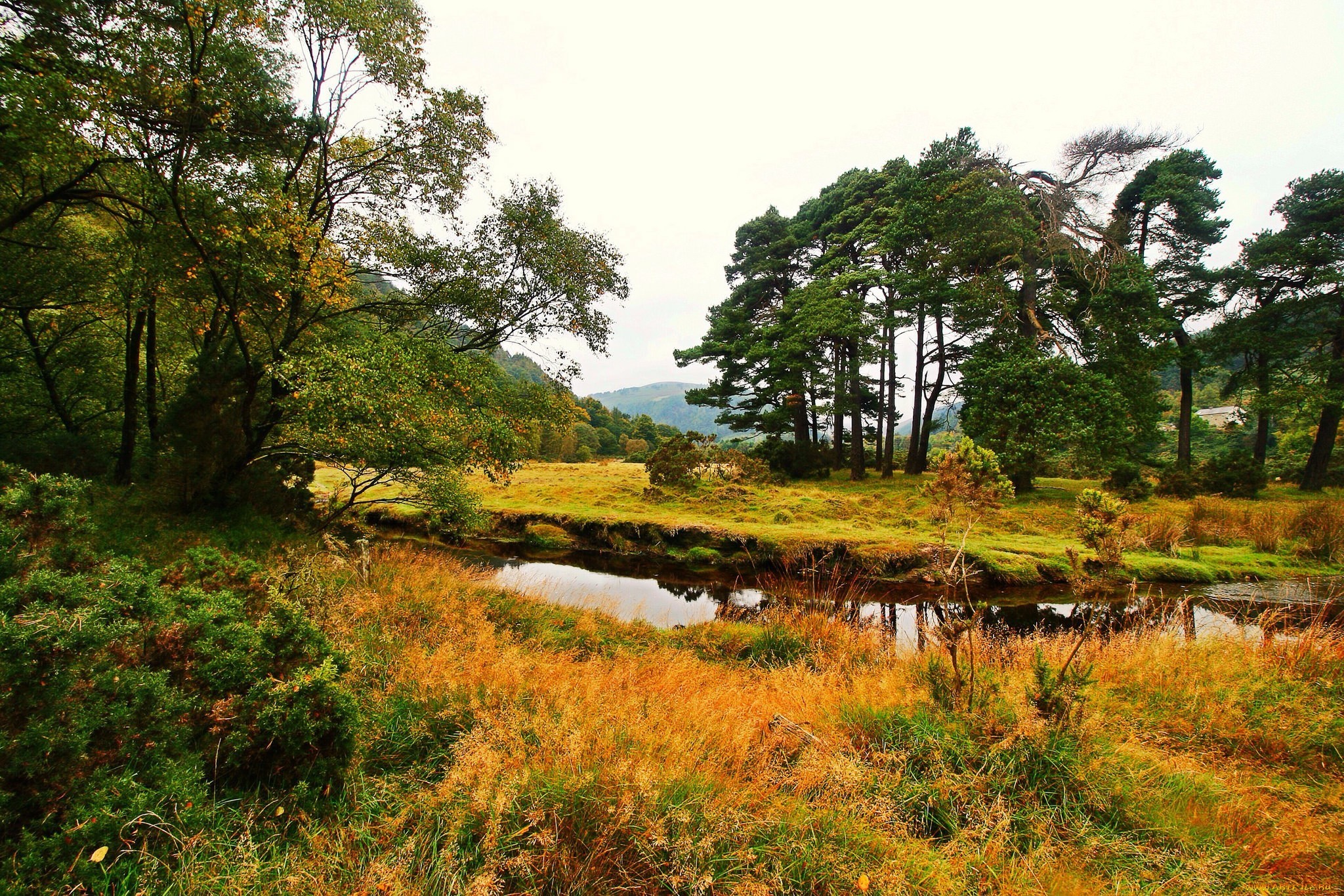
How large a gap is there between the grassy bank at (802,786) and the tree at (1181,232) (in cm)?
2114

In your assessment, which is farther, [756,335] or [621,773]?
[756,335]

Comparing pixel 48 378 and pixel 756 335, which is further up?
pixel 756 335

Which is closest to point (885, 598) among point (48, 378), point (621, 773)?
point (621, 773)

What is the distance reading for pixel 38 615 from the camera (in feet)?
6.19

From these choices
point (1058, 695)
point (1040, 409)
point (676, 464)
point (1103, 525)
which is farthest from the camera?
point (676, 464)

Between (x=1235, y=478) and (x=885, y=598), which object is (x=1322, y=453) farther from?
(x=885, y=598)

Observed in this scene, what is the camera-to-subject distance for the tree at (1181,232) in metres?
18.4

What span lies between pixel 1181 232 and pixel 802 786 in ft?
94.2

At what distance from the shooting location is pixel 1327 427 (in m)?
17.9

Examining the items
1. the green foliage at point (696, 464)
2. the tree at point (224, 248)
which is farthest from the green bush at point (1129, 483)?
the tree at point (224, 248)

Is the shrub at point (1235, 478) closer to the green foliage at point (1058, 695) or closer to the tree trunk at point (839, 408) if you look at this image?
the tree trunk at point (839, 408)

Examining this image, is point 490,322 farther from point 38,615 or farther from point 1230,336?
point 1230,336

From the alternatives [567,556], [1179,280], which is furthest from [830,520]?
[1179,280]

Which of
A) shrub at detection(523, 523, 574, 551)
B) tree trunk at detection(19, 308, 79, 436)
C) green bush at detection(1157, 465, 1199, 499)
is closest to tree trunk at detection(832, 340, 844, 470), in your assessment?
green bush at detection(1157, 465, 1199, 499)
